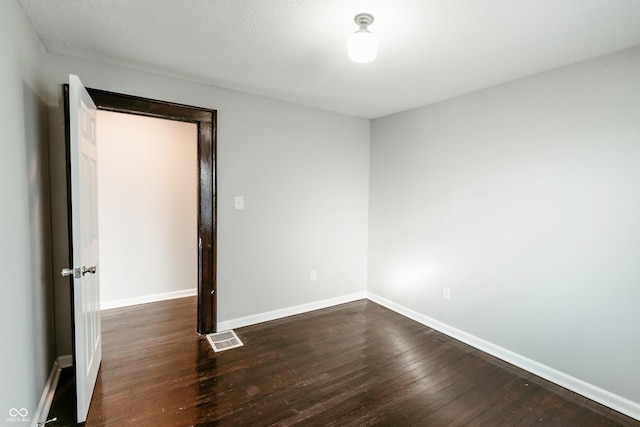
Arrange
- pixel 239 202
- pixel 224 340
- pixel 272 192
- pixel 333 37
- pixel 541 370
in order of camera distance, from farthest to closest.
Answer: pixel 272 192 → pixel 239 202 → pixel 224 340 → pixel 541 370 → pixel 333 37

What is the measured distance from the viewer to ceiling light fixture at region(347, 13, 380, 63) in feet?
5.26

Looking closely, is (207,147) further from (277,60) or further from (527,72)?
(527,72)

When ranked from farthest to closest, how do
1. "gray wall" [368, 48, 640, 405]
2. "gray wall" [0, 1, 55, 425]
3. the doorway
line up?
the doorway
"gray wall" [368, 48, 640, 405]
"gray wall" [0, 1, 55, 425]

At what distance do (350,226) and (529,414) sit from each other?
2382 mm

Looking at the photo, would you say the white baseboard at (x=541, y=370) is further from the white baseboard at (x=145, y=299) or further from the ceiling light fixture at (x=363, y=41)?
the white baseboard at (x=145, y=299)

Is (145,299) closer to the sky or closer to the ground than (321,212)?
closer to the ground

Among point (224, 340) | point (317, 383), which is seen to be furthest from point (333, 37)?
point (224, 340)

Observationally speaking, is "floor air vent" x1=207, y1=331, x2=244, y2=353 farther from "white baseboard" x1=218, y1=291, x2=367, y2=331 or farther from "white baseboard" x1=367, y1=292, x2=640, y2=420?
"white baseboard" x1=367, y1=292, x2=640, y2=420

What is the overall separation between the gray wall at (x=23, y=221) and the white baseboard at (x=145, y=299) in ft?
4.69

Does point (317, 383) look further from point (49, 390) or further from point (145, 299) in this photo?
point (145, 299)

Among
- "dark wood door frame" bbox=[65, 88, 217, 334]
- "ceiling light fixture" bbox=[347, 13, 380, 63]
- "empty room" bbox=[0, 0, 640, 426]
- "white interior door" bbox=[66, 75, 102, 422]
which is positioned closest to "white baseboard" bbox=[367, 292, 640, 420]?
"empty room" bbox=[0, 0, 640, 426]

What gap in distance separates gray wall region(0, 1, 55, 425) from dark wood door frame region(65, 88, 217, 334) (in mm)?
856

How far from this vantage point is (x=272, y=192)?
10.5ft

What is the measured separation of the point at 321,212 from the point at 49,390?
2.63m
